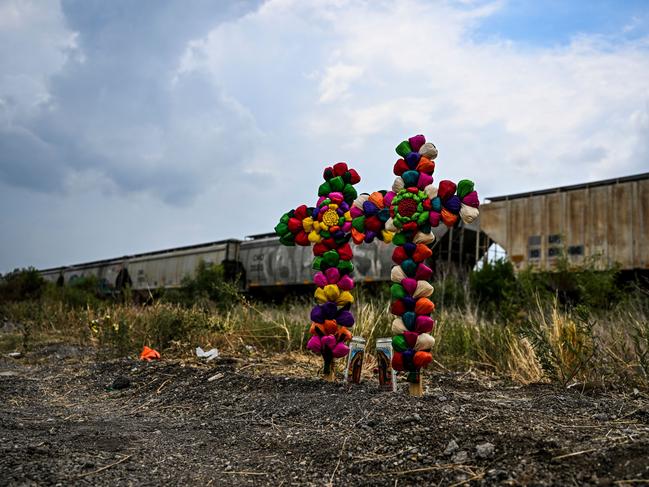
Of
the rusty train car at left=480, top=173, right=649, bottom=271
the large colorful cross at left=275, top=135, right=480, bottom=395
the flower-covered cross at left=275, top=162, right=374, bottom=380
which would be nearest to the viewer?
the large colorful cross at left=275, top=135, right=480, bottom=395

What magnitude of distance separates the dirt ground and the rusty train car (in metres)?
9.55

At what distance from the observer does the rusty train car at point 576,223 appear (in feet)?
43.5

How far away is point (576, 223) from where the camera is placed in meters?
14.3

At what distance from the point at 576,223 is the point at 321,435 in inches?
509

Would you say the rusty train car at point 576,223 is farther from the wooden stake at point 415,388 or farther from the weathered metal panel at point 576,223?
the wooden stake at point 415,388

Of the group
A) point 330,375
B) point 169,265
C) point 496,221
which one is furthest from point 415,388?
point 169,265

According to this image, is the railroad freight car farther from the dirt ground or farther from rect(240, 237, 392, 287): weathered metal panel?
the dirt ground

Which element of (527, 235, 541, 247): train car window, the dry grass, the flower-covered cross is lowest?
the dry grass

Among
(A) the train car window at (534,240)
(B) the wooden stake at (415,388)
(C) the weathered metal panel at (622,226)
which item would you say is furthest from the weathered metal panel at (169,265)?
(B) the wooden stake at (415,388)

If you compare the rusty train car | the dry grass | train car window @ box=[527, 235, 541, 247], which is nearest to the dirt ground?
the dry grass

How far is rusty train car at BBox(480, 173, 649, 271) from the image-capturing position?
1326cm

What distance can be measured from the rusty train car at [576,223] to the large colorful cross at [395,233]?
8645 mm

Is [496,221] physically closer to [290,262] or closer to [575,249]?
[575,249]

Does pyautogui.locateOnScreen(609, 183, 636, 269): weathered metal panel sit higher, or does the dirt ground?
pyautogui.locateOnScreen(609, 183, 636, 269): weathered metal panel
